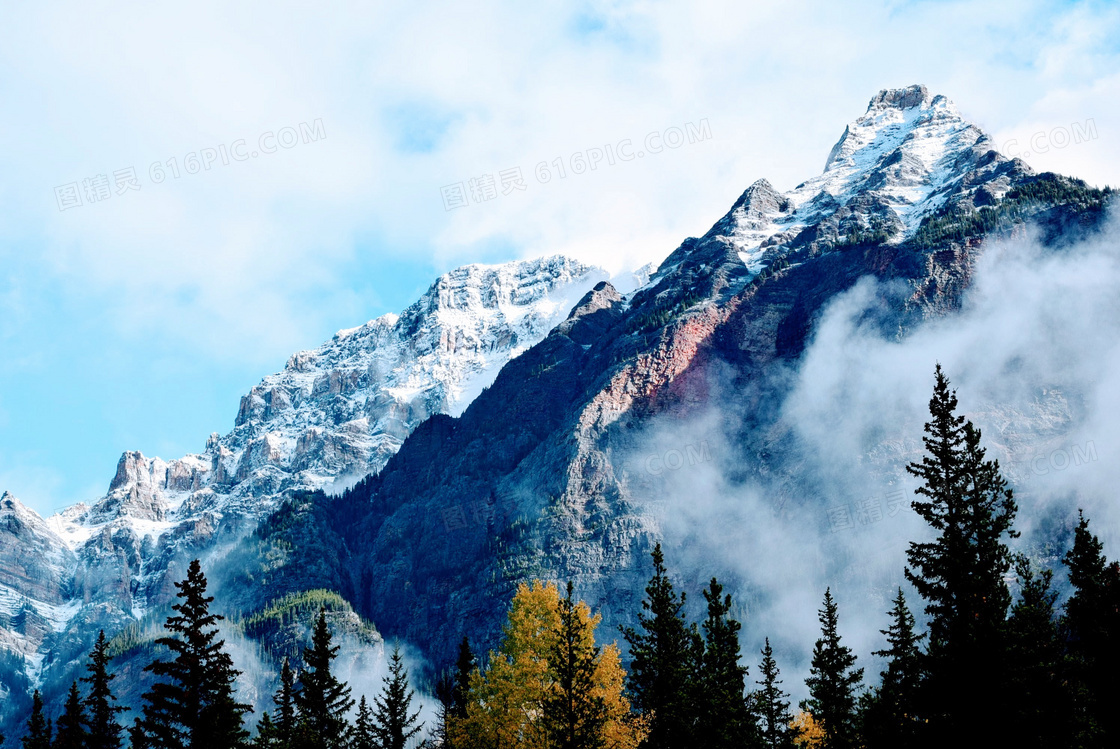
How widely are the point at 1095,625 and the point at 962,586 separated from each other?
624 inches

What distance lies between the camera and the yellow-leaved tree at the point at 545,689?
4903cm

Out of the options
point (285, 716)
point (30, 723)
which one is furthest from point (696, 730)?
point (30, 723)

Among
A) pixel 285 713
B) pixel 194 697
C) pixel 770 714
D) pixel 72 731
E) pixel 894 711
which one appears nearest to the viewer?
pixel 194 697

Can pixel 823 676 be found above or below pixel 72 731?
below

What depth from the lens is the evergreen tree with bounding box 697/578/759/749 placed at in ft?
161

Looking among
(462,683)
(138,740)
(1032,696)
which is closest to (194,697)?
(138,740)

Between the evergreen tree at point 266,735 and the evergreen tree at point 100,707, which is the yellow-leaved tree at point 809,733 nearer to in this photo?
the evergreen tree at point 266,735

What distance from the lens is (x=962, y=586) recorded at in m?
41.7

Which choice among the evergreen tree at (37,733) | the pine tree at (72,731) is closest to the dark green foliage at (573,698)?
the pine tree at (72,731)

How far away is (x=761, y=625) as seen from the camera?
198250mm

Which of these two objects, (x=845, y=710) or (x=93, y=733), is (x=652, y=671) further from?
(x=93, y=733)

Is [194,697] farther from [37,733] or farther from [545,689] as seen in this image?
[37,733]

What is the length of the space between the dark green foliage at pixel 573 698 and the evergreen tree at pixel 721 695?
206 inches

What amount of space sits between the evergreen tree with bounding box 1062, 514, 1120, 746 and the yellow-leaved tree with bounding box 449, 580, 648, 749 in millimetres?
22356
